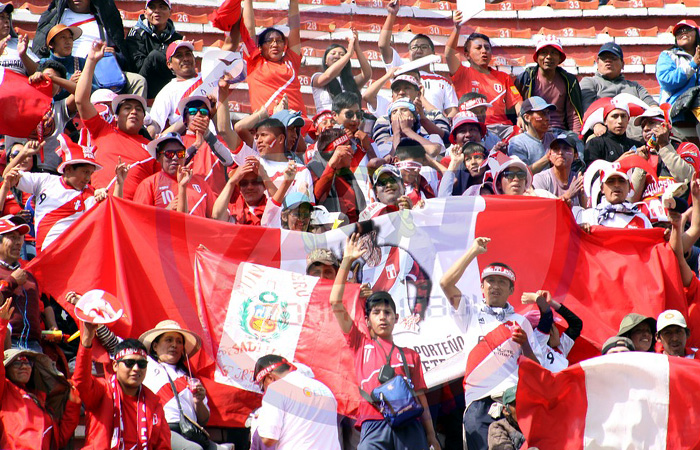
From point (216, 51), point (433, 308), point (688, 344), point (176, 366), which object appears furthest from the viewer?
point (216, 51)

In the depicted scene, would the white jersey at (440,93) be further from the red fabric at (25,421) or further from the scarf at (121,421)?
the red fabric at (25,421)

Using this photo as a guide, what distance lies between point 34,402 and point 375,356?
1.95 meters

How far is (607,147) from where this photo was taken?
422 inches

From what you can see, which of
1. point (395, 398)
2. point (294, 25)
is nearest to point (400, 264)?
point (395, 398)

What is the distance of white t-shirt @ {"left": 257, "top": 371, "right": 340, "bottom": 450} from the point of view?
23.4 feet

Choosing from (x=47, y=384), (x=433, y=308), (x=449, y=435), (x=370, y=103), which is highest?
(x=370, y=103)

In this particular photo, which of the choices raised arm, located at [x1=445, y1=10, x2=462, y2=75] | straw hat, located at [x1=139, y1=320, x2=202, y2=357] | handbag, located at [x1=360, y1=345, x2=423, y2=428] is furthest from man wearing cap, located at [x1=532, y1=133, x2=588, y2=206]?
straw hat, located at [x1=139, y1=320, x2=202, y2=357]

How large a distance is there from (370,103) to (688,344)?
9.12 ft

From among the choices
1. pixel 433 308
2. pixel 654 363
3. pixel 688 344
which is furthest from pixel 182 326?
pixel 688 344

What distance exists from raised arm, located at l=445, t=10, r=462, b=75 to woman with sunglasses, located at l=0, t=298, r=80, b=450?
10.1 feet

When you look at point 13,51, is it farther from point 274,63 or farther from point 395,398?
point 395,398

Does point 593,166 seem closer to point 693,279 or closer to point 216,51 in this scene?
point 693,279

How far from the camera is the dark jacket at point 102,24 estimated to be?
11.5 meters

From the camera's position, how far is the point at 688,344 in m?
8.54
